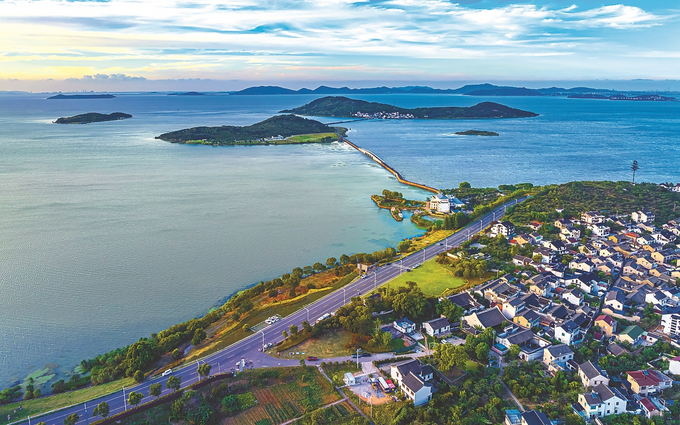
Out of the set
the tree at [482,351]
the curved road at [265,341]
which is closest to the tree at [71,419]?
the curved road at [265,341]

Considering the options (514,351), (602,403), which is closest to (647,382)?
(602,403)

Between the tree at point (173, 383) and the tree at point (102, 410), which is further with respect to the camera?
the tree at point (173, 383)

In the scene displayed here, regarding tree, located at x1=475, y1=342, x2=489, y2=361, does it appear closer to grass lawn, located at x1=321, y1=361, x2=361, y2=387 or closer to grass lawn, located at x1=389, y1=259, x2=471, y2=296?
grass lawn, located at x1=321, y1=361, x2=361, y2=387

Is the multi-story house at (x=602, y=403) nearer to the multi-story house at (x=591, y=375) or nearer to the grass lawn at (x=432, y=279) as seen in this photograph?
the multi-story house at (x=591, y=375)

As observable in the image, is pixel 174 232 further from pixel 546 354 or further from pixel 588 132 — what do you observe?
pixel 588 132

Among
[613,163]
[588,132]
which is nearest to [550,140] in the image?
[588,132]
